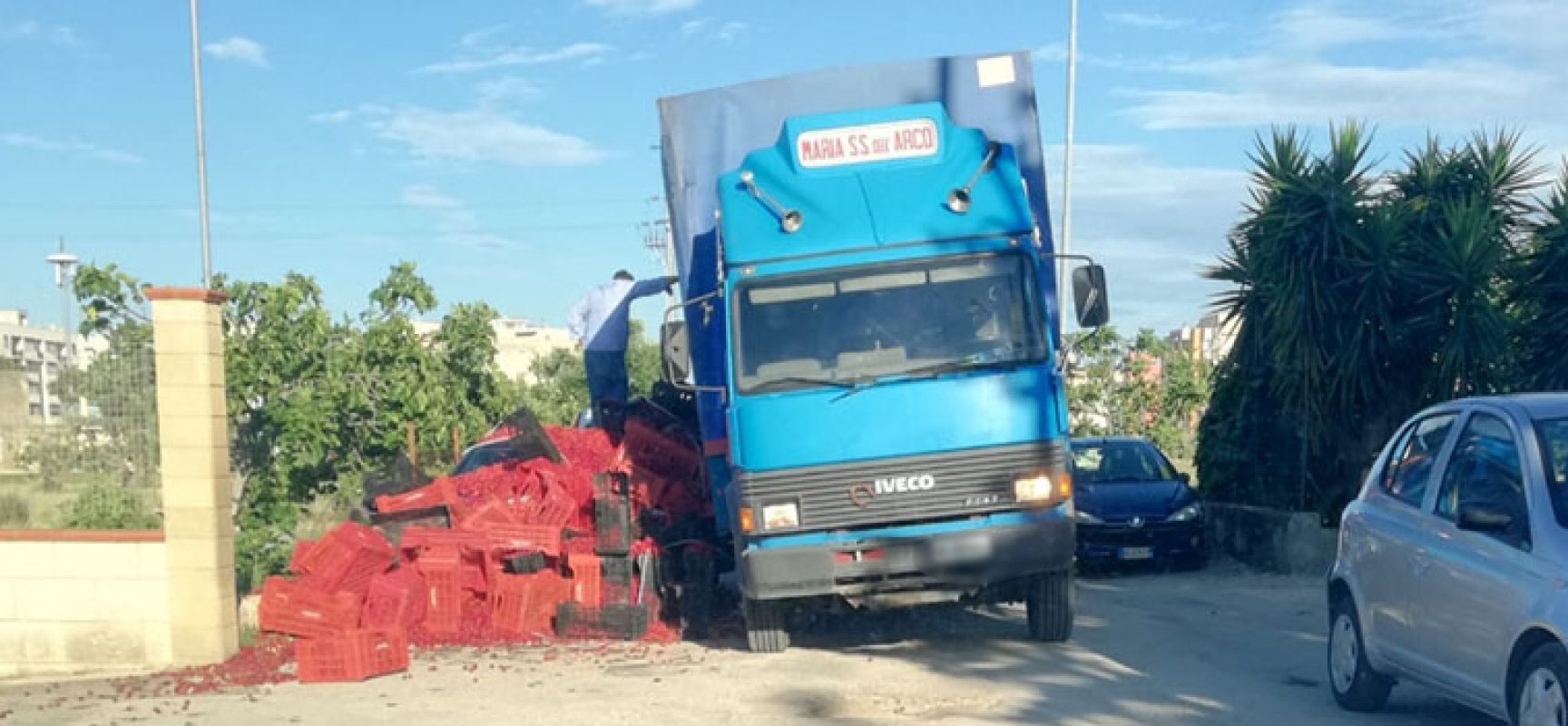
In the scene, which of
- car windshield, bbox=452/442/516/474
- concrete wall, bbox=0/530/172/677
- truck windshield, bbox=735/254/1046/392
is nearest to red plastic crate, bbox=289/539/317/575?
concrete wall, bbox=0/530/172/677

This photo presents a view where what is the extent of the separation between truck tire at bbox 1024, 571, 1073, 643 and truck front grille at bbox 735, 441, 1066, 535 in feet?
3.48

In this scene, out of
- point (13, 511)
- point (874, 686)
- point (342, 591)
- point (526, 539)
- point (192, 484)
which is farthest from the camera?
point (526, 539)

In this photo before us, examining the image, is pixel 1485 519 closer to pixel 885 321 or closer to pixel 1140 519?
pixel 885 321

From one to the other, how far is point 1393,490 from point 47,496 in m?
9.72

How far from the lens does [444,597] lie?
12.4 meters

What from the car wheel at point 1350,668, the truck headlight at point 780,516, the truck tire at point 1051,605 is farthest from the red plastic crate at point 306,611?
the car wheel at point 1350,668

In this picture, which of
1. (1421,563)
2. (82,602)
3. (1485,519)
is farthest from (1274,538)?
(82,602)

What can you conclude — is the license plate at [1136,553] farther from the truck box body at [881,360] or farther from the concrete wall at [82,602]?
the concrete wall at [82,602]

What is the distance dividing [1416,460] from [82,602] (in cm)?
931

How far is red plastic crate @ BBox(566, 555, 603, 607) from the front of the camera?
40.7 feet

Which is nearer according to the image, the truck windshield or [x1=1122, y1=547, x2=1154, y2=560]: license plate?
the truck windshield

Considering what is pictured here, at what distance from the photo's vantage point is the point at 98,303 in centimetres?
1416

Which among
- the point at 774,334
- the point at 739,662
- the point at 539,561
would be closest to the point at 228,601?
the point at 539,561

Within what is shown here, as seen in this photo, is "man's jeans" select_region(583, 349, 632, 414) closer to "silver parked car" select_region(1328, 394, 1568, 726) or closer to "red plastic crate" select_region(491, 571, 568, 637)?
"red plastic crate" select_region(491, 571, 568, 637)
